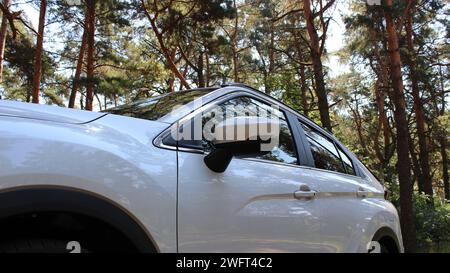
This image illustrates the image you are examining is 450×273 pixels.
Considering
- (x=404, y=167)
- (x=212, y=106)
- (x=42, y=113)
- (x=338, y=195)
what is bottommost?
(x=404, y=167)

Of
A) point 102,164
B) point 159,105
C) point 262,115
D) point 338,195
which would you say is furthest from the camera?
point 338,195

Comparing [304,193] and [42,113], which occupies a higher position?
[42,113]

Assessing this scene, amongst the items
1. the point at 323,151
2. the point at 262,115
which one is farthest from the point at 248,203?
the point at 323,151

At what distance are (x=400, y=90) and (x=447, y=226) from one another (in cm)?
702

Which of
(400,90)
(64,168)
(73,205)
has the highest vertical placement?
(400,90)

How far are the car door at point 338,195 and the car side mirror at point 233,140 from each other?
0.82m

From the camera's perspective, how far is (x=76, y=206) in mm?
1747

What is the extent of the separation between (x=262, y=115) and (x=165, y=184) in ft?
4.10

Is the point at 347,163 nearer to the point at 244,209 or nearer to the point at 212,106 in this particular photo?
the point at 212,106

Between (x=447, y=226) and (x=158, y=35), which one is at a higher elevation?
(x=158, y=35)

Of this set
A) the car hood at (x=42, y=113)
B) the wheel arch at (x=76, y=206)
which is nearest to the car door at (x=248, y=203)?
the wheel arch at (x=76, y=206)

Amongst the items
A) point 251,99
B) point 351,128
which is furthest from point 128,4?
point 351,128

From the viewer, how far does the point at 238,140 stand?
238 cm
